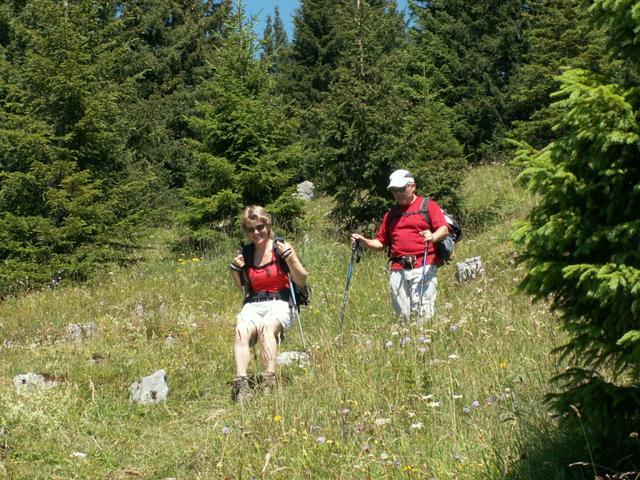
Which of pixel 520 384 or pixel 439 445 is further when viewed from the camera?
pixel 520 384

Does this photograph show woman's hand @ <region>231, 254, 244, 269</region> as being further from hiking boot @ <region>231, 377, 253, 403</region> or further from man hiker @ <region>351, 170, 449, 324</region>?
hiking boot @ <region>231, 377, 253, 403</region>

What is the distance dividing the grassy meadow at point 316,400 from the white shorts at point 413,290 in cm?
24

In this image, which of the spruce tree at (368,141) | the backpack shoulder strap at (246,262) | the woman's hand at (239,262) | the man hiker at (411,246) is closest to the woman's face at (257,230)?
the backpack shoulder strap at (246,262)

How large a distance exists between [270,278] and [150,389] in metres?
1.46

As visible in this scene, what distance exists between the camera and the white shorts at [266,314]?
265 inches

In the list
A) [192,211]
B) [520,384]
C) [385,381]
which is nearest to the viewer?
[520,384]

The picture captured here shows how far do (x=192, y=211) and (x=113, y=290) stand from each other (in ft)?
12.2

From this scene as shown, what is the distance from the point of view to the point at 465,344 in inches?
236

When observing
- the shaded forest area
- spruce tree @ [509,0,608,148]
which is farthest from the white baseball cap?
spruce tree @ [509,0,608,148]

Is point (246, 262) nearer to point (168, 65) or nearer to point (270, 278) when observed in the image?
point (270, 278)

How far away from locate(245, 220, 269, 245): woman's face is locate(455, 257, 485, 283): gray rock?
378cm

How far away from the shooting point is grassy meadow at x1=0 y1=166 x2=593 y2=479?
4195mm

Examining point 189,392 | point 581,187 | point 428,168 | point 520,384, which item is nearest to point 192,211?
point 428,168

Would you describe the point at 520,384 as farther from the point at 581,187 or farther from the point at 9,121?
the point at 9,121
